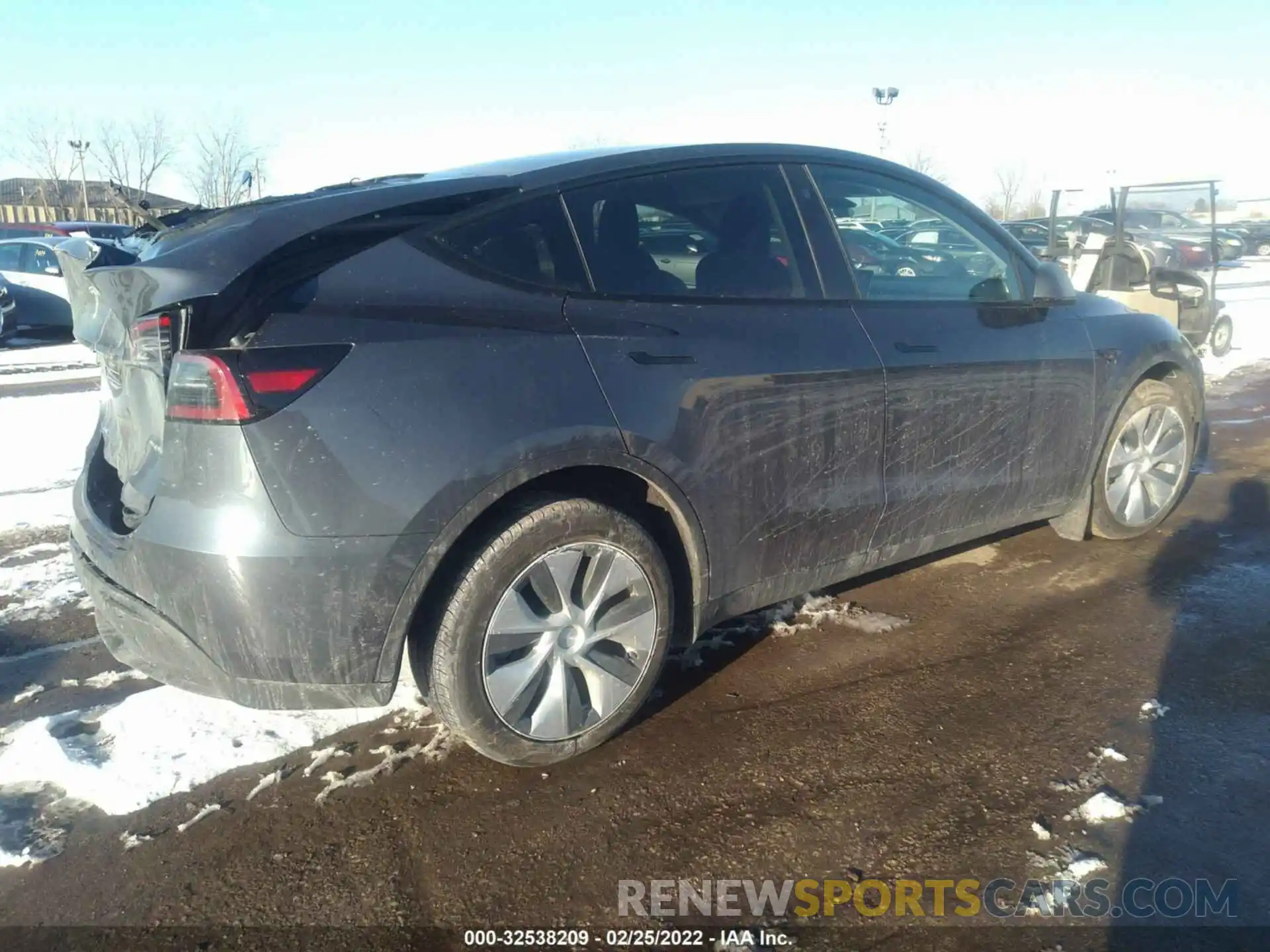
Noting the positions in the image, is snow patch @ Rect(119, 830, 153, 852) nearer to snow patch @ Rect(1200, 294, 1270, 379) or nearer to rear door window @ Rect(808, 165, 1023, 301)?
rear door window @ Rect(808, 165, 1023, 301)

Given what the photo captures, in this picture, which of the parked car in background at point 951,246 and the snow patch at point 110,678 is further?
the parked car in background at point 951,246

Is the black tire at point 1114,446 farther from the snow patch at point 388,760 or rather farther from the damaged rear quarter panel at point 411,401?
the snow patch at point 388,760

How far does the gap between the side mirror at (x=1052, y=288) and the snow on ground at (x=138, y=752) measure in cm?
295

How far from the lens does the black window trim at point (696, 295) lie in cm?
287

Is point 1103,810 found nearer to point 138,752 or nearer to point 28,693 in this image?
point 138,752

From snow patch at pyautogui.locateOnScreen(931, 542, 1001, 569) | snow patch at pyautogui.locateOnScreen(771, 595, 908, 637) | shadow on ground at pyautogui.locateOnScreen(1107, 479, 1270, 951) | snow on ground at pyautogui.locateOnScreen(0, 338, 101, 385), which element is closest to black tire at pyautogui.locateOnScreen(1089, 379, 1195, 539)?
shadow on ground at pyautogui.locateOnScreen(1107, 479, 1270, 951)

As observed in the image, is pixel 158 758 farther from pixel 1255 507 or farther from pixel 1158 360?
pixel 1255 507

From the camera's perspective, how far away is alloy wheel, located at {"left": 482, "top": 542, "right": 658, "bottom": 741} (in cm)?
270

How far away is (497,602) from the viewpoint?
2639mm

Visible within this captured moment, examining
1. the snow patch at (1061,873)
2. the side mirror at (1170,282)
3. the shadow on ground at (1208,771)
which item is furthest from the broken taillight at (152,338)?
the side mirror at (1170,282)

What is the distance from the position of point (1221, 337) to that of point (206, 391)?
11.3 meters

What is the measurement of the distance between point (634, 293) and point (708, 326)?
0.26m

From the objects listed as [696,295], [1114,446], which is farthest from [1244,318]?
[696,295]

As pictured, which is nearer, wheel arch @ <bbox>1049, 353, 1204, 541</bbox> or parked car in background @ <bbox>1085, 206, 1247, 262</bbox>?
wheel arch @ <bbox>1049, 353, 1204, 541</bbox>
